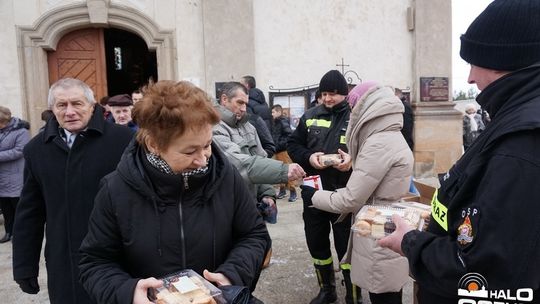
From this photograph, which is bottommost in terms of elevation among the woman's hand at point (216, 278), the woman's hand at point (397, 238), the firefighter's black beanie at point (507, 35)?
the woman's hand at point (216, 278)

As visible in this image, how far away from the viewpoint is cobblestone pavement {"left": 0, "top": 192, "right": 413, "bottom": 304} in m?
→ 4.14

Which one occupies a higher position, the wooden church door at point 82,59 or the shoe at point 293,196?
the wooden church door at point 82,59

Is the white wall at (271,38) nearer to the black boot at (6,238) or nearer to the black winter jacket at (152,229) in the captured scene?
the black boot at (6,238)

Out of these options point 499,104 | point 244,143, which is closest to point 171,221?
point 499,104

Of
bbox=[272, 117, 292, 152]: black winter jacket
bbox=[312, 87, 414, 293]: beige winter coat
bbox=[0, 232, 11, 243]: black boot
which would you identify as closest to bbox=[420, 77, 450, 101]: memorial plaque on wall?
bbox=[272, 117, 292, 152]: black winter jacket

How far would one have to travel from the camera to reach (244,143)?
11.3 ft

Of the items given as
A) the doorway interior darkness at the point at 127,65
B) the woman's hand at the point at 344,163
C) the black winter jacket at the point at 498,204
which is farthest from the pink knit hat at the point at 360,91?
the doorway interior darkness at the point at 127,65

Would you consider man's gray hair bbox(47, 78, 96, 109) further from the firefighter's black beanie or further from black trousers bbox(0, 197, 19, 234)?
black trousers bbox(0, 197, 19, 234)

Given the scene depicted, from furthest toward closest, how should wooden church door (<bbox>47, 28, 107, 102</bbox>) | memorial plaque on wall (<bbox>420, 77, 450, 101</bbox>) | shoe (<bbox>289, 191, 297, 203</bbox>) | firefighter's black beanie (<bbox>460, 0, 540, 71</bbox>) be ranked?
memorial plaque on wall (<bbox>420, 77, 450, 101</bbox>)
shoe (<bbox>289, 191, 297, 203</bbox>)
wooden church door (<bbox>47, 28, 107, 102</bbox>)
firefighter's black beanie (<bbox>460, 0, 540, 71</bbox>)

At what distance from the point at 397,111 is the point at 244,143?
1216 mm

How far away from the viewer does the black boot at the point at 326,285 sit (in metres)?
3.90

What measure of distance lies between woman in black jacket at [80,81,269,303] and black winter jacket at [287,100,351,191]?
6.82 feet

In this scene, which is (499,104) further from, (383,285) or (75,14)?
(75,14)

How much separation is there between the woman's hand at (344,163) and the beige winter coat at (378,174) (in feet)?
1.56
